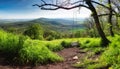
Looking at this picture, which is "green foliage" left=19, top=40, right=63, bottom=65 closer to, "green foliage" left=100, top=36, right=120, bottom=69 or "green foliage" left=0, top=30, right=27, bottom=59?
"green foliage" left=0, top=30, right=27, bottom=59

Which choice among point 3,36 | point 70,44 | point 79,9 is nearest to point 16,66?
point 3,36

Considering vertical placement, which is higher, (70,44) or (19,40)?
(19,40)

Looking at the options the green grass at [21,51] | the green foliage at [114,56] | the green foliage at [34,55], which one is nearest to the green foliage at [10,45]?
the green grass at [21,51]

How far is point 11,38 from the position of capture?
13.0 meters

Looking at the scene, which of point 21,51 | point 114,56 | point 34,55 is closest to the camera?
point 114,56

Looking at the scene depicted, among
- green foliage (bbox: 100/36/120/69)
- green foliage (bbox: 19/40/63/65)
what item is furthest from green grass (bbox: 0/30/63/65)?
green foliage (bbox: 100/36/120/69)

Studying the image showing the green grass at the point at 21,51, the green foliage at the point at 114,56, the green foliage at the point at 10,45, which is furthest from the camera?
the green foliage at the point at 10,45

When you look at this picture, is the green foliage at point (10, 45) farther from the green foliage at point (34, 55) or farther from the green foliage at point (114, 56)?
the green foliage at point (114, 56)

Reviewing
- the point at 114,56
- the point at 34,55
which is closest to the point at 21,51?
the point at 34,55

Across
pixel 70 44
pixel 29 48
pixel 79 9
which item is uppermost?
pixel 79 9

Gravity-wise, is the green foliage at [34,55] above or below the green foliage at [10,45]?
below

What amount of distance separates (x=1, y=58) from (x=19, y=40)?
141 cm

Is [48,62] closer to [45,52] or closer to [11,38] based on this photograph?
[45,52]

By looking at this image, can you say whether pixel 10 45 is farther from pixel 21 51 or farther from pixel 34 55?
pixel 34 55
